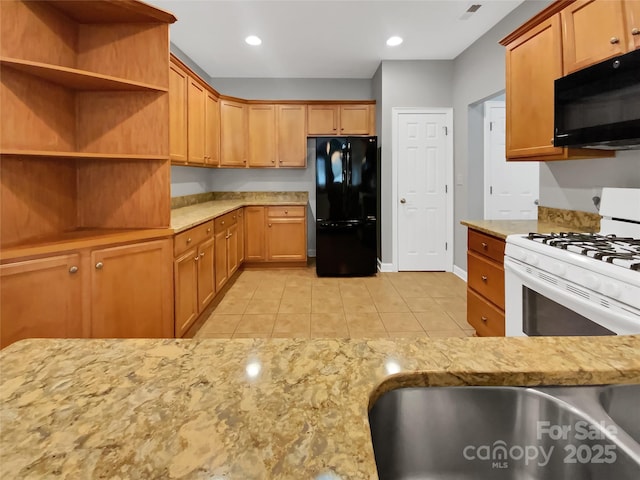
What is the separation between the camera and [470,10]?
347 centimetres

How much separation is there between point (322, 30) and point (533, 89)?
7.43 feet

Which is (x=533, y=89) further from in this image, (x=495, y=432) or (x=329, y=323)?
(x=495, y=432)

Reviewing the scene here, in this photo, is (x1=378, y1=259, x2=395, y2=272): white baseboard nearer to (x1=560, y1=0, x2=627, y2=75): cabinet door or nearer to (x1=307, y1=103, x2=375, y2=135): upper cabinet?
(x1=307, y1=103, x2=375, y2=135): upper cabinet

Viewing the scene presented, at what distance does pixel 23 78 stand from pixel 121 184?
76 centimetres

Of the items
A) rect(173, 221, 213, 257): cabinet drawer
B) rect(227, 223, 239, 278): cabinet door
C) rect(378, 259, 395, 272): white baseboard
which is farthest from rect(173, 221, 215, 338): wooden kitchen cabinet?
rect(378, 259, 395, 272): white baseboard

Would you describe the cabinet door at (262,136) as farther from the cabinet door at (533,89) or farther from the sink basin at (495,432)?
the sink basin at (495,432)

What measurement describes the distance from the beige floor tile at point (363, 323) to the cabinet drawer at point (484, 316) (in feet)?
2.31

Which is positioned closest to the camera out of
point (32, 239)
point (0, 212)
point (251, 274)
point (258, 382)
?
point (258, 382)

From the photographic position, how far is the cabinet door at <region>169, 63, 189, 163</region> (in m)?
3.41

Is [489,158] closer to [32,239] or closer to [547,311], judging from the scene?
[547,311]

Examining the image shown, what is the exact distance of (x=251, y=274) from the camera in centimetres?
511

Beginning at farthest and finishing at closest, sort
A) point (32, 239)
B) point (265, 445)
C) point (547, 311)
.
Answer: point (32, 239) < point (547, 311) < point (265, 445)

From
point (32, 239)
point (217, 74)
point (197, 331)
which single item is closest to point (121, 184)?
point (32, 239)

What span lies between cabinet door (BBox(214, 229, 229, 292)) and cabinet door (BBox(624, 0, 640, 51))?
334 cm
